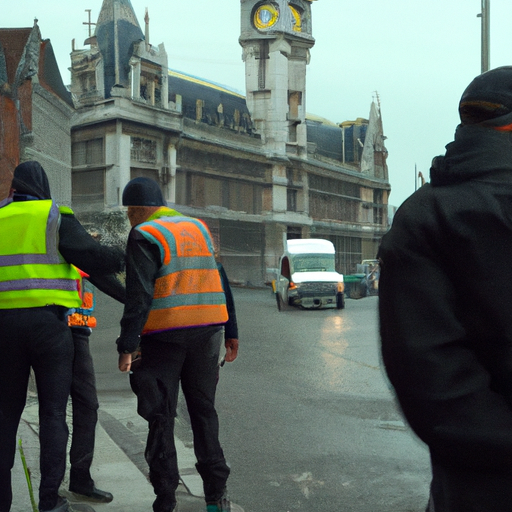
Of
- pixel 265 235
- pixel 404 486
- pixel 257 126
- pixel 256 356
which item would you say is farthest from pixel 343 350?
pixel 257 126

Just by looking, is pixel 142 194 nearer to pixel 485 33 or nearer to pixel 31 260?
pixel 31 260

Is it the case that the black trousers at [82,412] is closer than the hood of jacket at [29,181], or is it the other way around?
the hood of jacket at [29,181]

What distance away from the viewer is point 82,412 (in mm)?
4660

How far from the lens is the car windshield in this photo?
93.3 feet

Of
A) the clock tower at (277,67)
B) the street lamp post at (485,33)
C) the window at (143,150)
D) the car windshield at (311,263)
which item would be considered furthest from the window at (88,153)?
the street lamp post at (485,33)

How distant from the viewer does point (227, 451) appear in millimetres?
5887

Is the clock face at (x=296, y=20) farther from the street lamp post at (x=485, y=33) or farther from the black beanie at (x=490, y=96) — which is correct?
the black beanie at (x=490, y=96)

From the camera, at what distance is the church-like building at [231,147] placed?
34.3 metres

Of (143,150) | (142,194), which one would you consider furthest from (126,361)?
(143,150)

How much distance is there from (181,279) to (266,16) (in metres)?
45.6

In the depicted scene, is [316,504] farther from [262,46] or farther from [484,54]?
[262,46]

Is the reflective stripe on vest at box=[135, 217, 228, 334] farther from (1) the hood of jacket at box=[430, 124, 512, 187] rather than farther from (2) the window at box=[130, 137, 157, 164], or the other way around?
(2) the window at box=[130, 137, 157, 164]

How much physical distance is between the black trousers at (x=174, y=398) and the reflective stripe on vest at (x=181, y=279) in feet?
0.22

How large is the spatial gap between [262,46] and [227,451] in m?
44.4
